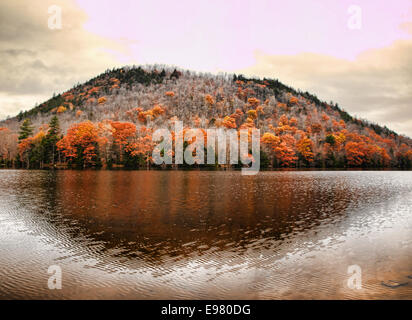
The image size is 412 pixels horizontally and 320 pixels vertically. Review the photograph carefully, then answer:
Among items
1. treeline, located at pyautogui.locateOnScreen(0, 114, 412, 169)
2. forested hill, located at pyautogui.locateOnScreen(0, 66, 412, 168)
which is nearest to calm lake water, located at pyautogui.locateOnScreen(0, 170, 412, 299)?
treeline, located at pyautogui.locateOnScreen(0, 114, 412, 169)

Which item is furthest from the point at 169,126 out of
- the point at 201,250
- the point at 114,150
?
the point at 201,250

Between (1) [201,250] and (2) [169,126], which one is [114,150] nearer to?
(2) [169,126]

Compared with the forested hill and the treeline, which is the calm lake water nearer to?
the treeline

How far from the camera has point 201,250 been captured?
10.8 m

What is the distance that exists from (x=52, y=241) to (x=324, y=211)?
1545cm

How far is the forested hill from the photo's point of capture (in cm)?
8131

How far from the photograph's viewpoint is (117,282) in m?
8.04

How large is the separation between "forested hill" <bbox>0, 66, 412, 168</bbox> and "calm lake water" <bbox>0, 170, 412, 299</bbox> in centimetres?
6444

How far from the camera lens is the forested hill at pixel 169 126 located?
81312mm

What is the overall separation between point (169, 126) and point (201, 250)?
3671 inches

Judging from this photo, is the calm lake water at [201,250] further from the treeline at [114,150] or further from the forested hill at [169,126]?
the forested hill at [169,126]

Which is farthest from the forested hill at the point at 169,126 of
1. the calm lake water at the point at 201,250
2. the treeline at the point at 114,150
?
the calm lake water at the point at 201,250

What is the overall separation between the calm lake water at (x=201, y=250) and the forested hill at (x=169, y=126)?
Result: 6444 cm
